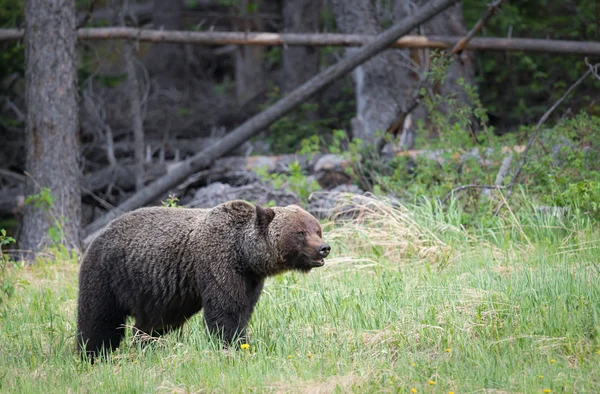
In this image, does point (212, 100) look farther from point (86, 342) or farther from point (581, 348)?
point (581, 348)

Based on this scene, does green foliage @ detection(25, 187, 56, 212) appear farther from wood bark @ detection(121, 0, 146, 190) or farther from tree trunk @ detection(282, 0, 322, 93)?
tree trunk @ detection(282, 0, 322, 93)

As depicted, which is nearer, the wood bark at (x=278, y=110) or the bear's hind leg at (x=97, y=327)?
the bear's hind leg at (x=97, y=327)

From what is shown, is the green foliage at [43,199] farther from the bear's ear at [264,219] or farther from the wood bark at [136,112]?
the bear's ear at [264,219]

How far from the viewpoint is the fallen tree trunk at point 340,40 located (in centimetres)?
1201

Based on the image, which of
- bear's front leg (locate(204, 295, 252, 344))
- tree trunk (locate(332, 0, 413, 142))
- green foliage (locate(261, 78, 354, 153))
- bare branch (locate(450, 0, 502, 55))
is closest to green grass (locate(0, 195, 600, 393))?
bear's front leg (locate(204, 295, 252, 344))

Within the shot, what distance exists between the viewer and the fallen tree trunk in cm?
1201

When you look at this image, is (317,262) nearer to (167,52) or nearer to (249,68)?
(249,68)

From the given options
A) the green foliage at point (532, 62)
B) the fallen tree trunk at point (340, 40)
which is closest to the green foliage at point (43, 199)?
the fallen tree trunk at point (340, 40)

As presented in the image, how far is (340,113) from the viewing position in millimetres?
17328

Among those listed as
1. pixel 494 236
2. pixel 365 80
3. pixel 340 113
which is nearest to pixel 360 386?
pixel 494 236

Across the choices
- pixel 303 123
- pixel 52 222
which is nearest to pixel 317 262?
pixel 52 222

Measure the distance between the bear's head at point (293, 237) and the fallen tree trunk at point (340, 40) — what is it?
6.67m

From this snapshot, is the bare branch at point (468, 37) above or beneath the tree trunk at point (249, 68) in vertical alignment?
above

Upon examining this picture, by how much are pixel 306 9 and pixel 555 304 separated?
12900 mm
